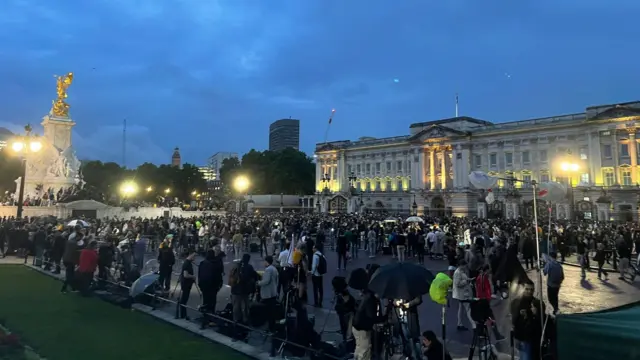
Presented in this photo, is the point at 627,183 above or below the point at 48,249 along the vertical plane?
above

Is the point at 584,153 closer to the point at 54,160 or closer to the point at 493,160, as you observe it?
the point at 493,160

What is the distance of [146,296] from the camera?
1209 cm

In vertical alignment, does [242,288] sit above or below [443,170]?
below

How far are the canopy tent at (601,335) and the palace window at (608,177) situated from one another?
75.8 m

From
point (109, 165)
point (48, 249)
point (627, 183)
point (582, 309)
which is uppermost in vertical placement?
point (109, 165)

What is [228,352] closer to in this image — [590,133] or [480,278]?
[480,278]

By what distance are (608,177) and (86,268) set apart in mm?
76526

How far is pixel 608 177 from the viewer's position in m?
66.6

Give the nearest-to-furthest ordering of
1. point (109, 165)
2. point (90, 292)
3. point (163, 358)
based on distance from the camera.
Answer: point (163, 358) < point (90, 292) < point (109, 165)

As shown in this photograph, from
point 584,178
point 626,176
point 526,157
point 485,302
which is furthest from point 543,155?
point 485,302

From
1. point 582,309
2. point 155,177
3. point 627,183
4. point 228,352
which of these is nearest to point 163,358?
point 228,352

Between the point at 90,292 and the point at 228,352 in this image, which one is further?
the point at 90,292

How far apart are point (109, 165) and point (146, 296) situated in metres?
107

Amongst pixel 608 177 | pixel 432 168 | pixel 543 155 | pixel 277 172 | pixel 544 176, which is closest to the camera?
pixel 608 177
